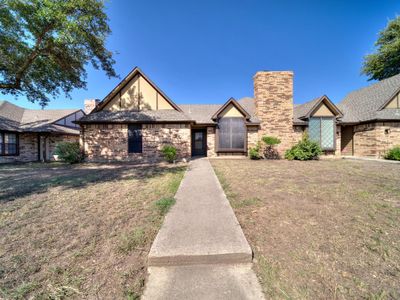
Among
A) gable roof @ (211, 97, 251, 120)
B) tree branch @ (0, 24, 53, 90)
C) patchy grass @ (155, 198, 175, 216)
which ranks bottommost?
patchy grass @ (155, 198, 175, 216)

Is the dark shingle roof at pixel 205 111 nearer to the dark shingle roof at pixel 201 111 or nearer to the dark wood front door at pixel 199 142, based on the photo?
the dark shingle roof at pixel 201 111

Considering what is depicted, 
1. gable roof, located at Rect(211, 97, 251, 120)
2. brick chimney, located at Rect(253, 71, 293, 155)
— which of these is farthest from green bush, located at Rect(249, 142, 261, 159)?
gable roof, located at Rect(211, 97, 251, 120)

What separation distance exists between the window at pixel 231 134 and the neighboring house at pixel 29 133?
11928mm

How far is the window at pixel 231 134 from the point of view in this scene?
1352 centimetres

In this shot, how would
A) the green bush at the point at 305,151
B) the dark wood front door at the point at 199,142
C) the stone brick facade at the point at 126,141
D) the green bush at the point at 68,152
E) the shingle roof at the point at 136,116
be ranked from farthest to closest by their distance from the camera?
the dark wood front door at the point at 199,142, the green bush at the point at 305,151, the stone brick facade at the point at 126,141, the shingle roof at the point at 136,116, the green bush at the point at 68,152

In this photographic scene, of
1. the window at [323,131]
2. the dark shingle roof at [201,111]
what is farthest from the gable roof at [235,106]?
the window at [323,131]

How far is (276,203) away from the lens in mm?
4227

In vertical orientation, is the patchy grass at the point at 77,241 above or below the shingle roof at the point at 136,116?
below

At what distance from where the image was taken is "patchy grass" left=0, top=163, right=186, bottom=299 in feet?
6.33

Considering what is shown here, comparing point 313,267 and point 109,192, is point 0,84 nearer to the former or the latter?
point 109,192


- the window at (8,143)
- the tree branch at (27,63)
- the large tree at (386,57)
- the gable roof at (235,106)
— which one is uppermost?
the large tree at (386,57)

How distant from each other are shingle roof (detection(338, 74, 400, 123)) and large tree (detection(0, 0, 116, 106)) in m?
19.2

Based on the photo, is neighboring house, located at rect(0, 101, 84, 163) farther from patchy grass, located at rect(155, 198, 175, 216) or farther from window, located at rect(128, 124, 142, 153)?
patchy grass, located at rect(155, 198, 175, 216)

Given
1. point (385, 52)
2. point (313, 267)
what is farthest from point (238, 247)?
point (385, 52)
